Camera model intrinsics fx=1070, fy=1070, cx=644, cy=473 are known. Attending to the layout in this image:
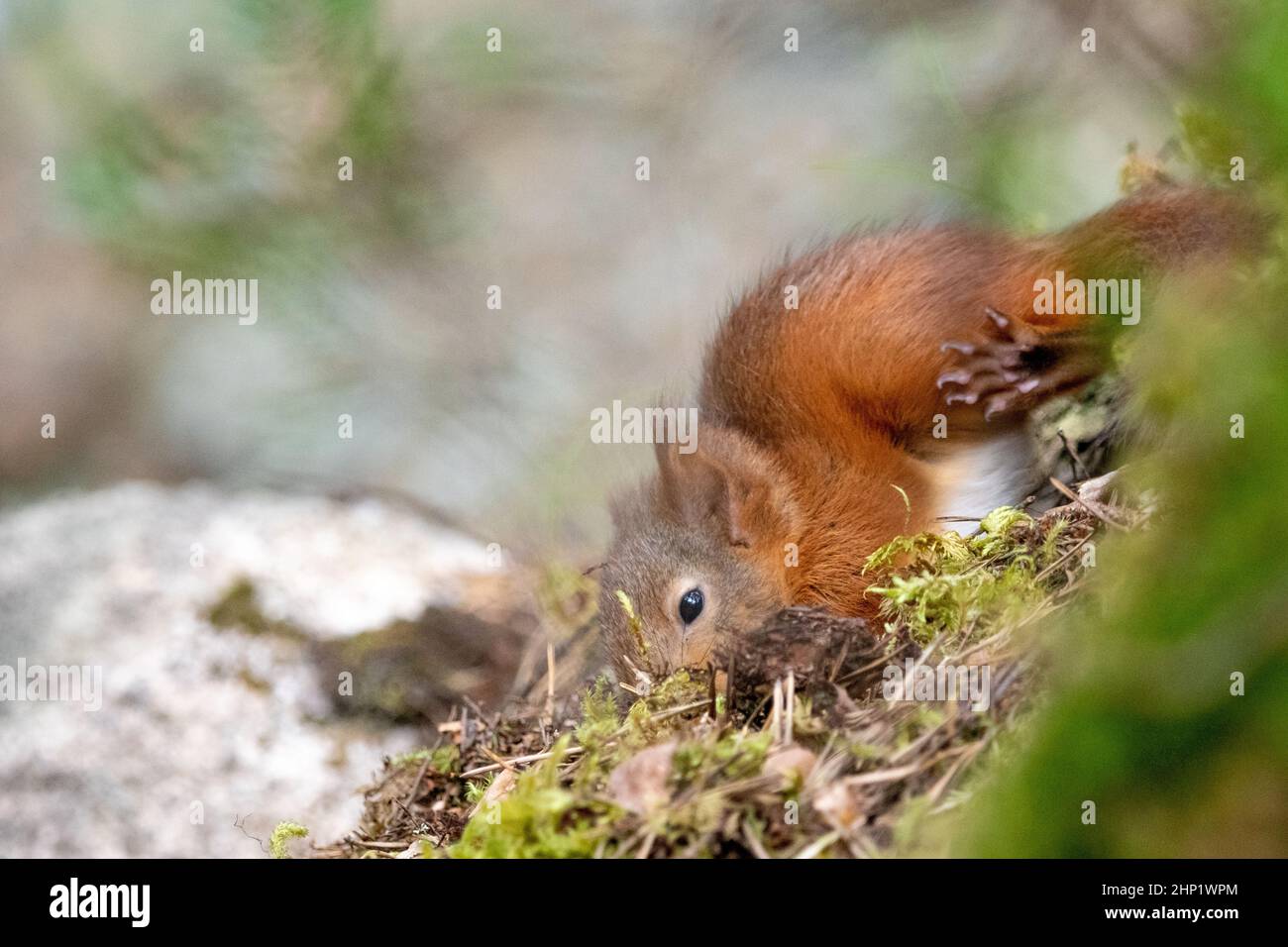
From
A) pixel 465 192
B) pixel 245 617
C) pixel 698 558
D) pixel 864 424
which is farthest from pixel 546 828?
pixel 465 192

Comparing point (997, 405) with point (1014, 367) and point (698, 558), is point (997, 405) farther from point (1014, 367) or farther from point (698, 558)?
point (698, 558)

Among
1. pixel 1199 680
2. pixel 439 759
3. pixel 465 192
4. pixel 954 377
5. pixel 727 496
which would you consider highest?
pixel 465 192

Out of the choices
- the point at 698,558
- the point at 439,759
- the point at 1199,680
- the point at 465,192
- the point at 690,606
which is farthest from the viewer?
the point at 465,192

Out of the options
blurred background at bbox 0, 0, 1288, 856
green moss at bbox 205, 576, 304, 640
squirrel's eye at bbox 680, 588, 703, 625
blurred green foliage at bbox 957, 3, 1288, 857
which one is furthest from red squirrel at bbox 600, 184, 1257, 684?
blurred green foliage at bbox 957, 3, 1288, 857

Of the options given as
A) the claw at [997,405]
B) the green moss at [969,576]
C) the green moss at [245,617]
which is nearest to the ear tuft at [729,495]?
the green moss at [969,576]

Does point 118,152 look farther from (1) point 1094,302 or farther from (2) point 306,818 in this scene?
(1) point 1094,302

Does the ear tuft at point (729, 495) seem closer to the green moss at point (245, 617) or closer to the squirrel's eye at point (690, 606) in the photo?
the squirrel's eye at point (690, 606)

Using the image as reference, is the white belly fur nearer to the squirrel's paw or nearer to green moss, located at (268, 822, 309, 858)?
the squirrel's paw
